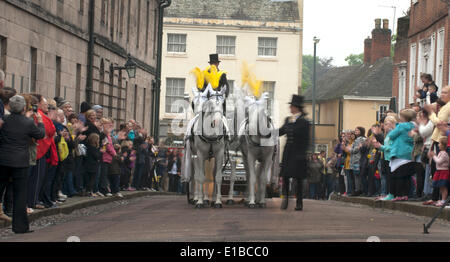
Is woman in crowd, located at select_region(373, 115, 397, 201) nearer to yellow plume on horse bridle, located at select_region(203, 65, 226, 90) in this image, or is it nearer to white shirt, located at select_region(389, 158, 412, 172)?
white shirt, located at select_region(389, 158, 412, 172)

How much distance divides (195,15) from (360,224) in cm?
4991

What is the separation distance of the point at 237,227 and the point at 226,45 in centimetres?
4965

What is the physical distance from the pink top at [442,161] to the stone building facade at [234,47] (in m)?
44.4

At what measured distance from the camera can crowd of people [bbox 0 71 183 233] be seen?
1327 cm

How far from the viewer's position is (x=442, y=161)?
54.1ft

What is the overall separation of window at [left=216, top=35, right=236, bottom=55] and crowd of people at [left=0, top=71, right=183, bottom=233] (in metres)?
33.5

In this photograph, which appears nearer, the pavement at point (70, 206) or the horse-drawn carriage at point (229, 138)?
the pavement at point (70, 206)

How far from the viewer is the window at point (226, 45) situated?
62281 millimetres

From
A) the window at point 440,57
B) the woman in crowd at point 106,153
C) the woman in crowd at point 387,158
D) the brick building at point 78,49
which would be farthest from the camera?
the window at point 440,57

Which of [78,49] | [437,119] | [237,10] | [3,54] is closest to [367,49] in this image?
[237,10]

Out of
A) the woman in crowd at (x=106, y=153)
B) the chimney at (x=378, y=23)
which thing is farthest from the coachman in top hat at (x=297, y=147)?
the chimney at (x=378, y=23)

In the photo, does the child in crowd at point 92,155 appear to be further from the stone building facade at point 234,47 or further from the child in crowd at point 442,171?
the stone building facade at point 234,47
